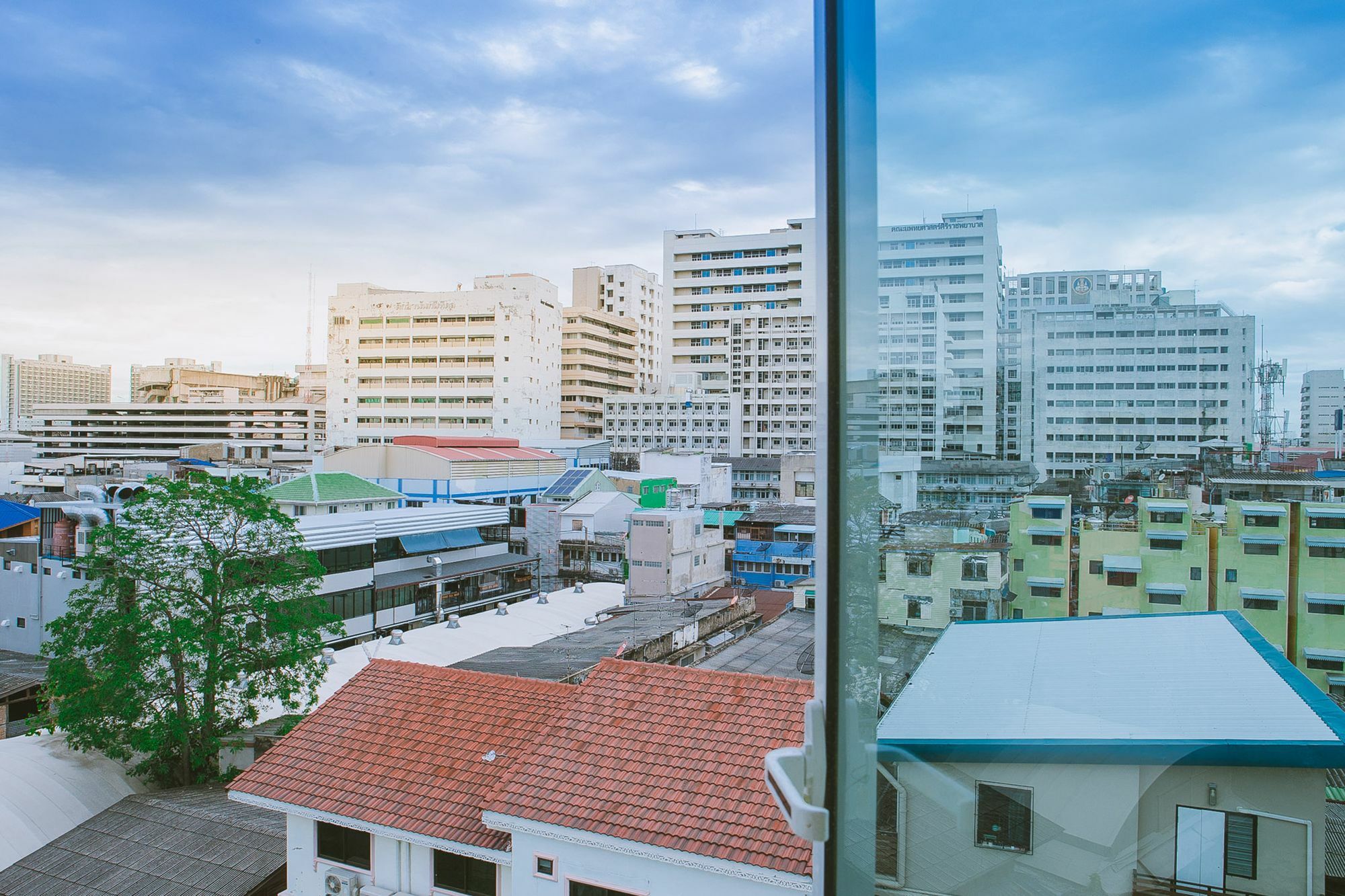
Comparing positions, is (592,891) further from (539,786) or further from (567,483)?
(567,483)

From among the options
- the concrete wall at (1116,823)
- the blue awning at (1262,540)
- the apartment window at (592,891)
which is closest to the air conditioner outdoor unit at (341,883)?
the apartment window at (592,891)

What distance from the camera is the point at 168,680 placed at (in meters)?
5.77

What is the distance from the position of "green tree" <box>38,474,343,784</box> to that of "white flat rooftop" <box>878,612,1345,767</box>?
612cm

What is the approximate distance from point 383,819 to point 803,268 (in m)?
31.2

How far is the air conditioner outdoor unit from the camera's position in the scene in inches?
136

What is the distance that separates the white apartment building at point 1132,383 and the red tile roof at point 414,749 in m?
3.04

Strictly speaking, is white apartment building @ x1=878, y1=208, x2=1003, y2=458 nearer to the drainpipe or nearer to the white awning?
the white awning

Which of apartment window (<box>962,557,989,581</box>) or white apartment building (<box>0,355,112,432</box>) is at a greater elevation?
white apartment building (<box>0,355,112,432</box>)

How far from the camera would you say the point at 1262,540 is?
20.8 inches

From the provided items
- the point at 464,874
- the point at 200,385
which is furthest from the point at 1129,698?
the point at 200,385

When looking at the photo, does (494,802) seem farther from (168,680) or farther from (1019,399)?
(168,680)

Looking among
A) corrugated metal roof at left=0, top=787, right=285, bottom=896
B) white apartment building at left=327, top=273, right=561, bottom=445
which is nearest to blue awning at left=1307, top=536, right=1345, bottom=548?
corrugated metal roof at left=0, top=787, right=285, bottom=896

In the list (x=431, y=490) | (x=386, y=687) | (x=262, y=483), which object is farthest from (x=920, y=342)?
→ (x=431, y=490)

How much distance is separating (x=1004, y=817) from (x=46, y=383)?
198 feet
